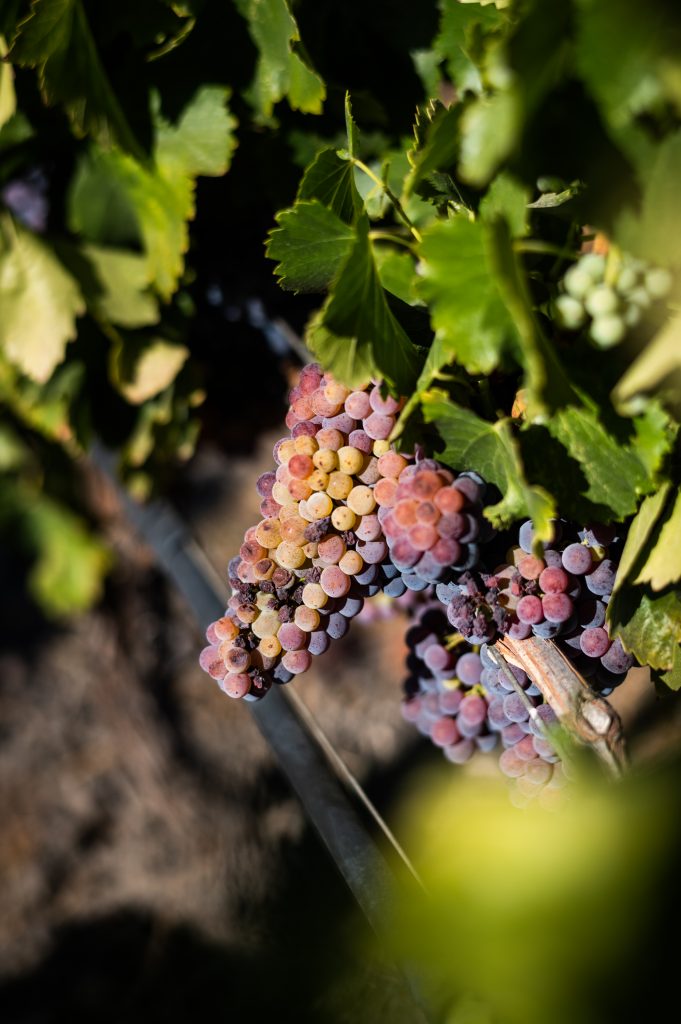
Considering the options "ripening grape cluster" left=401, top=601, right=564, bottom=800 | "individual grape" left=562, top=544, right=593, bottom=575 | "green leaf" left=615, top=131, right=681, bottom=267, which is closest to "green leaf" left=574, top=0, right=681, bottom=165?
"green leaf" left=615, top=131, right=681, bottom=267

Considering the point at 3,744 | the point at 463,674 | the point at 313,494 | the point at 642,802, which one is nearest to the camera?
the point at 642,802

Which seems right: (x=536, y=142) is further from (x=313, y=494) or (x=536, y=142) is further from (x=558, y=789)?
(x=558, y=789)

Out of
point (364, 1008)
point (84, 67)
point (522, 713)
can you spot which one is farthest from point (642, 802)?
point (84, 67)

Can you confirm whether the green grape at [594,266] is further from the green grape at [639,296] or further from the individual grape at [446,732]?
the individual grape at [446,732]

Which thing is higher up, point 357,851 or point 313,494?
point 313,494

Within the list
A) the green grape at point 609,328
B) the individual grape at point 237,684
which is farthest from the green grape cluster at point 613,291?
the individual grape at point 237,684

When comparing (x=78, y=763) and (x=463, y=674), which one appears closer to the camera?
(x=463, y=674)

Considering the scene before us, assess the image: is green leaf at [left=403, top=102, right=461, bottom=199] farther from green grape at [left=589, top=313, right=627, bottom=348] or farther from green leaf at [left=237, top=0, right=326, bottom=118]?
green leaf at [left=237, top=0, right=326, bottom=118]
